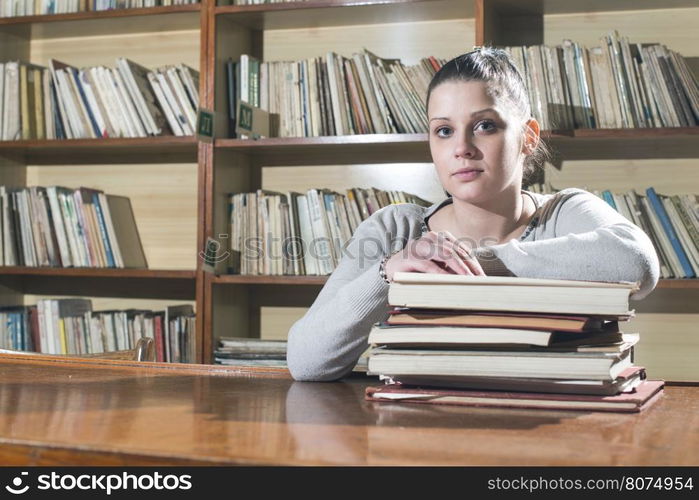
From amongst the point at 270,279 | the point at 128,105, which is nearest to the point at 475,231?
the point at 270,279

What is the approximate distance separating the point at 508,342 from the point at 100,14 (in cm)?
233

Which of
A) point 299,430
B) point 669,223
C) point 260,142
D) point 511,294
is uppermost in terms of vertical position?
point 260,142

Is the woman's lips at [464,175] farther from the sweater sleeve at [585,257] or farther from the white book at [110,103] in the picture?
the white book at [110,103]

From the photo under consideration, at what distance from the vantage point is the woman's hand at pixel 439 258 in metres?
1.06

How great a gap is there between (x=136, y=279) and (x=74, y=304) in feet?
0.75

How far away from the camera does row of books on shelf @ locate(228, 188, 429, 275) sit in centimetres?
265

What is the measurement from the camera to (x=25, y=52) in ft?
10.3

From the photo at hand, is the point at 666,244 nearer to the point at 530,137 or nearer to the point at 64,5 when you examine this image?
the point at 530,137

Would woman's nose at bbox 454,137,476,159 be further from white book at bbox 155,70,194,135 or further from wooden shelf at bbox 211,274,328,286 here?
white book at bbox 155,70,194,135

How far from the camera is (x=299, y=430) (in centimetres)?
80

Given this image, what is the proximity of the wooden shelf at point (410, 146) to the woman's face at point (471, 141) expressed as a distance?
0.91 m

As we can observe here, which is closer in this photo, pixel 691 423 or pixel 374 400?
pixel 691 423

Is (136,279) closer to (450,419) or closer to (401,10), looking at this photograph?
(401,10)
